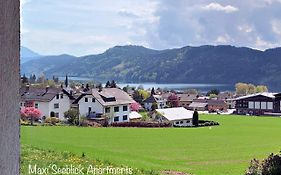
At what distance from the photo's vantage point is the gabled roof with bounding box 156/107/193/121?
787 cm

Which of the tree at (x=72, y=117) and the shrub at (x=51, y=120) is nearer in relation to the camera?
the shrub at (x=51, y=120)

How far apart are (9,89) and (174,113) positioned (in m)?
8.23

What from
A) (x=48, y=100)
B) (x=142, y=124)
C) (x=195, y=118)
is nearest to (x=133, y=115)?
(x=142, y=124)

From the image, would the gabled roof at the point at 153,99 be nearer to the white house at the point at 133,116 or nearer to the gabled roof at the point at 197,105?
the white house at the point at 133,116

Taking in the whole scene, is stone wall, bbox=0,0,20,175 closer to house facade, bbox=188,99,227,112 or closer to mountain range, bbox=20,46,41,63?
mountain range, bbox=20,46,41,63

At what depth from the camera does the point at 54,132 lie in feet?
18.3

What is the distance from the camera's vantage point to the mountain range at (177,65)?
4906mm

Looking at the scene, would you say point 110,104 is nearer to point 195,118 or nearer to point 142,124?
point 142,124

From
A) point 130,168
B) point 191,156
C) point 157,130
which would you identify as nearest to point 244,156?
point 191,156

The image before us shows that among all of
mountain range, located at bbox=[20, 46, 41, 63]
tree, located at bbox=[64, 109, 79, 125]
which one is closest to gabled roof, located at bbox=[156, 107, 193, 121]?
tree, located at bbox=[64, 109, 79, 125]

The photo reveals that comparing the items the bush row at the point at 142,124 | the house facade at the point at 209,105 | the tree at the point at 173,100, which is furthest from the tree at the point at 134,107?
the house facade at the point at 209,105

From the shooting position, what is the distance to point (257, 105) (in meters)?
6.32

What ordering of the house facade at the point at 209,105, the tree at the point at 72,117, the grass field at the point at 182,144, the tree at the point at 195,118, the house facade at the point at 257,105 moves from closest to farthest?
the grass field at the point at 182,144
the house facade at the point at 257,105
the tree at the point at 72,117
the house facade at the point at 209,105
the tree at the point at 195,118

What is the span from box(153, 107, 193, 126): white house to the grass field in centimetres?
24
